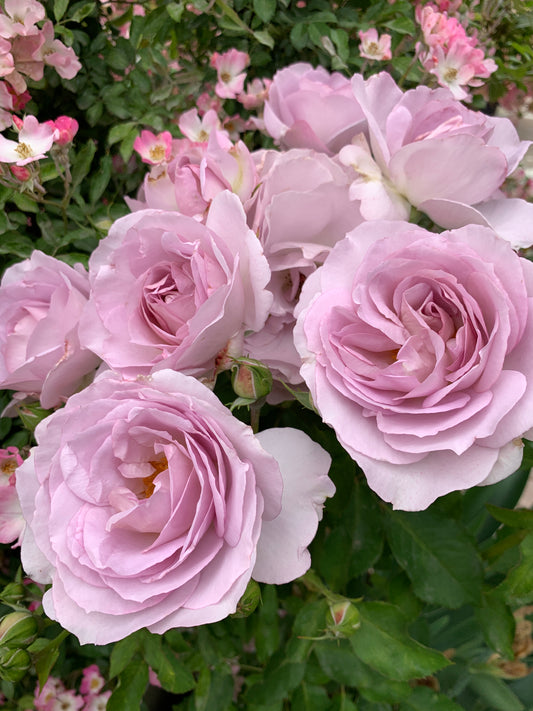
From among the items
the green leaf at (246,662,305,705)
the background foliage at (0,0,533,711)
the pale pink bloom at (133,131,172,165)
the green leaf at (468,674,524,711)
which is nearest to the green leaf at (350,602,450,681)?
the background foliage at (0,0,533,711)

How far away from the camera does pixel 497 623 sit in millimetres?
585

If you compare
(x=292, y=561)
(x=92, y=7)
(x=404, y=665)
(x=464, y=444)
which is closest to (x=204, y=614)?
(x=292, y=561)

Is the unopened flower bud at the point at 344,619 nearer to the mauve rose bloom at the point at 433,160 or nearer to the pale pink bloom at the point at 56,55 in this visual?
the mauve rose bloom at the point at 433,160

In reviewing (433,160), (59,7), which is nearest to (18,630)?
(433,160)

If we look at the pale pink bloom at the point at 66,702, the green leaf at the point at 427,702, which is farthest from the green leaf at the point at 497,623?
the pale pink bloom at the point at 66,702

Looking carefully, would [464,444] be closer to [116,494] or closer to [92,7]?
[116,494]

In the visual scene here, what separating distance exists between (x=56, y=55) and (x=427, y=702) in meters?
0.79

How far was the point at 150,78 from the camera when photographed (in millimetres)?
742

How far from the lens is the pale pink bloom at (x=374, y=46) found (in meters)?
Answer: 0.71

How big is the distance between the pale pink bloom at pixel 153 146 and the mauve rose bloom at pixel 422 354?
279 millimetres

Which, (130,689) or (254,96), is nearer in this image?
(130,689)

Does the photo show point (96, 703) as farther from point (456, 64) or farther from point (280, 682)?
point (456, 64)

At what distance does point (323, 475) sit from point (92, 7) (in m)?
0.57

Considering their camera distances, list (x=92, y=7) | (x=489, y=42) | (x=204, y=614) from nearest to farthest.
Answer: (x=204, y=614), (x=92, y=7), (x=489, y=42)
